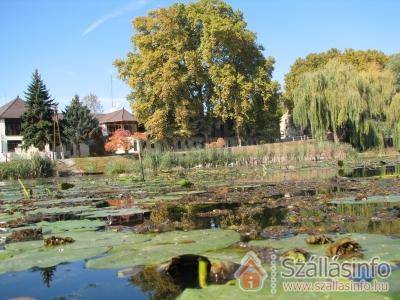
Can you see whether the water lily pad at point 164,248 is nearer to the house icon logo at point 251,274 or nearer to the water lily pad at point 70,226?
the house icon logo at point 251,274

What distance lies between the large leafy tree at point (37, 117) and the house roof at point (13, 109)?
7.50 meters

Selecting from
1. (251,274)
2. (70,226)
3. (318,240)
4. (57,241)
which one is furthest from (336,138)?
(251,274)

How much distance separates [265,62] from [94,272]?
44.7m

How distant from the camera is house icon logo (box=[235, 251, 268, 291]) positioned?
13.5ft

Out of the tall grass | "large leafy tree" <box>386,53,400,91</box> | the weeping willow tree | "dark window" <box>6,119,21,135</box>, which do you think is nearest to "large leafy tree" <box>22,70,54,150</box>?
"dark window" <box>6,119,21,135</box>

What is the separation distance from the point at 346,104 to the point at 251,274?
110ft

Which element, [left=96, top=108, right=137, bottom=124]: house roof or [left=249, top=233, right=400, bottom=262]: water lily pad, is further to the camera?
[left=96, top=108, right=137, bottom=124]: house roof

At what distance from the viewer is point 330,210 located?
28.5ft

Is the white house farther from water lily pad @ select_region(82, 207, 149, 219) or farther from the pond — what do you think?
the pond

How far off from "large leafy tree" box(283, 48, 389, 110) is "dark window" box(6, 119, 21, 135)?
106 ft

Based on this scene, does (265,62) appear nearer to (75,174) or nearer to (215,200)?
(75,174)

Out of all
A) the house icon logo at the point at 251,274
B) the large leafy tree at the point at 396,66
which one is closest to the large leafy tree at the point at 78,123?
the large leafy tree at the point at 396,66

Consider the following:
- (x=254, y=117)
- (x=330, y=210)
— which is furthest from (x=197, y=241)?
(x=254, y=117)

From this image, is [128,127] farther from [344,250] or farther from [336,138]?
[344,250]
